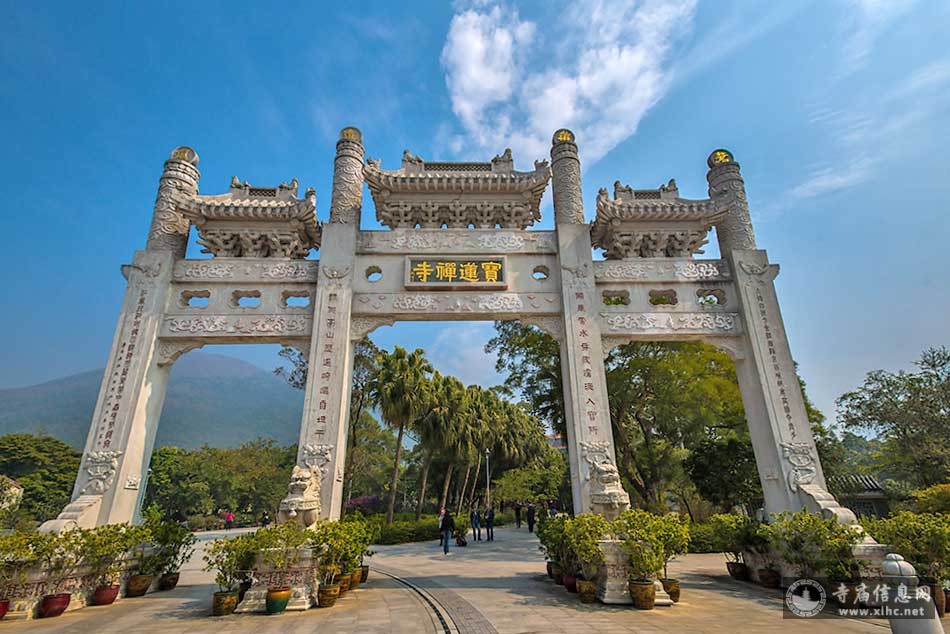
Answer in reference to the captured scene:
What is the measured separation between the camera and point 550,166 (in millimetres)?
9703

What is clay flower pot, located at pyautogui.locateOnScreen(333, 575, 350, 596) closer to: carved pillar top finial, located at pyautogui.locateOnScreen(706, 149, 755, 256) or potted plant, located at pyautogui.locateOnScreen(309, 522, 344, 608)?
potted plant, located at pyautogui.locateOnScreen(309, 522, 344, 608)

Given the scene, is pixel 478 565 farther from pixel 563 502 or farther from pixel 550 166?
pixel 563 502

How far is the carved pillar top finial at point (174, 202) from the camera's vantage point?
879 cm

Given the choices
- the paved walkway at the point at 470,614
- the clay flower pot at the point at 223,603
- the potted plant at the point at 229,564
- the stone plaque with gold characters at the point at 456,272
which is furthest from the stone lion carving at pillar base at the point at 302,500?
the stone plaque with gold characters at the point at 456,272

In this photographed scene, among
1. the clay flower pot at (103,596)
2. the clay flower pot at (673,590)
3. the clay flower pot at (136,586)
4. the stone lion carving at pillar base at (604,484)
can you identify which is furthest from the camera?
the clay flower pot at (136,586)

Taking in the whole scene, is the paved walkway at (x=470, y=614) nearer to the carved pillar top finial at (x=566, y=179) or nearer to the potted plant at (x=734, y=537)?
the potted plant at (x=734, y=537)

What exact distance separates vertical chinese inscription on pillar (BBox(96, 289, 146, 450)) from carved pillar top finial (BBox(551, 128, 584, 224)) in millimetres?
7828

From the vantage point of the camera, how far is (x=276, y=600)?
18.9ft

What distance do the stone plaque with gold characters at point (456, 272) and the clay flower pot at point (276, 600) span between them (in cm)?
496

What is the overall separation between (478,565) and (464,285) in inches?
245

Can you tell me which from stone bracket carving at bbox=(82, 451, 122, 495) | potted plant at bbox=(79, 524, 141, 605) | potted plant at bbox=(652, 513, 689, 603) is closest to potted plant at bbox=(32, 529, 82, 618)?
potted plant at bbox=(79, 524, 141, 605)

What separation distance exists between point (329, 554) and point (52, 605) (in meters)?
3.30

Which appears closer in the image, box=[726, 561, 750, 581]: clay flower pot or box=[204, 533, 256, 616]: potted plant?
box=[204, 533, 256, 616]: potted plant

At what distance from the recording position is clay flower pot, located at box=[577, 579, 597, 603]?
609cm
